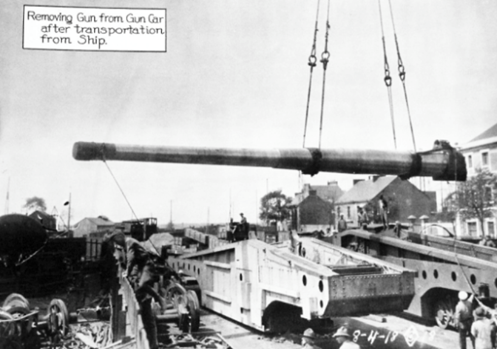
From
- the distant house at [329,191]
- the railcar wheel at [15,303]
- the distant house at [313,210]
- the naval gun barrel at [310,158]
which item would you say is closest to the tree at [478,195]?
the naval gun barrel at [310,158]

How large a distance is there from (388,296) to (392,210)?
3990 cm

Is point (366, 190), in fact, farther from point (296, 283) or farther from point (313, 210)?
point (296, 283)

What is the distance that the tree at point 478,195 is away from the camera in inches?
861

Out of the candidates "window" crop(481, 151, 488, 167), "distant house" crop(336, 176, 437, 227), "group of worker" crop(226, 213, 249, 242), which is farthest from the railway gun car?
"distant house" crop(336, 176, 437, 227)

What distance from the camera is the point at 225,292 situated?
34.0ft

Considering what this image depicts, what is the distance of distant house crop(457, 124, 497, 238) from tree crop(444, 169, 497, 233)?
0.24 m

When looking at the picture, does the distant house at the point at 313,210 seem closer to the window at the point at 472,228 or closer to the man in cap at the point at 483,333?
the window at the point at 472,228

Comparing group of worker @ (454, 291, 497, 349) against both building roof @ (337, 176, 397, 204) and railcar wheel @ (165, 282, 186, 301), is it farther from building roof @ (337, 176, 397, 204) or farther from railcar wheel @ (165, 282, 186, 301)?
building roof @ (337, 176, 397, 204)

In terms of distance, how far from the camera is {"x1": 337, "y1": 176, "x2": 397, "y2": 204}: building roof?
4678cm

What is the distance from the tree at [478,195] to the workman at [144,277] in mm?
19279

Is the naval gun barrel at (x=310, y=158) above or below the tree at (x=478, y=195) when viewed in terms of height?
above

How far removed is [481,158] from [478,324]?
15.3 m

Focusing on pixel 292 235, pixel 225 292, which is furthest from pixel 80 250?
pixel 292 235

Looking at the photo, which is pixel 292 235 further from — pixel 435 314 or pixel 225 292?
pixel 435 314
